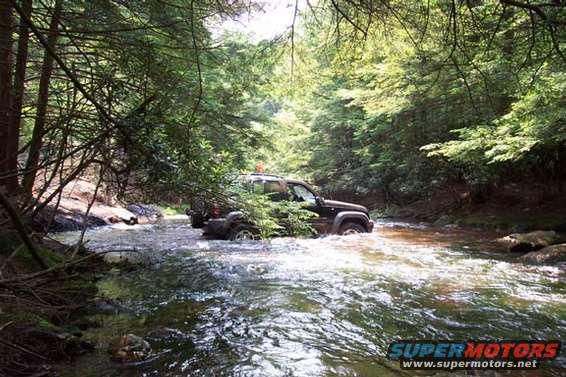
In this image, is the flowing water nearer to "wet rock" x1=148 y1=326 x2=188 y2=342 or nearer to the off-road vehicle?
A: "wet rock" x1=148 y1=326 x2=188 y2=342

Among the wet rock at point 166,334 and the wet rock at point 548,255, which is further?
the wet rock at point 548,255

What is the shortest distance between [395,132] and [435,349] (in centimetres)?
1576

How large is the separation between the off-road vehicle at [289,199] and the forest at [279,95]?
144 cm

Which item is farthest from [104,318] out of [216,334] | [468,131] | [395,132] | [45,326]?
[395,132]

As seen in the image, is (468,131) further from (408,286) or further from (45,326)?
(45,326)

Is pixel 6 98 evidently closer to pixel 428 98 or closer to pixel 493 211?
pixel 428 98

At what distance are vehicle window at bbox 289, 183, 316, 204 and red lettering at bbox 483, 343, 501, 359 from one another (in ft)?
23.0

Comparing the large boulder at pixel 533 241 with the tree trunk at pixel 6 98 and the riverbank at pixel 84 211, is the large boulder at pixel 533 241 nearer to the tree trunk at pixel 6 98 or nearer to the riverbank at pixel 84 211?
the tree trunk at pixel 6 98

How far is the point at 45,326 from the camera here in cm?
367

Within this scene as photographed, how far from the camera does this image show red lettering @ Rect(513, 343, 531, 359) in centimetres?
385

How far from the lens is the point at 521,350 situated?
13.1 ft

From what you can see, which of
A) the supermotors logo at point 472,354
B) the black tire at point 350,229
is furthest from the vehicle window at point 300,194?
the supermotors logo at point 472,354

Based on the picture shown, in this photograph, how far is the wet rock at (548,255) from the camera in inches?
332

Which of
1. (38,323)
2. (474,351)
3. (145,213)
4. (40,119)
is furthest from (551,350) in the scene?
(145,213)
